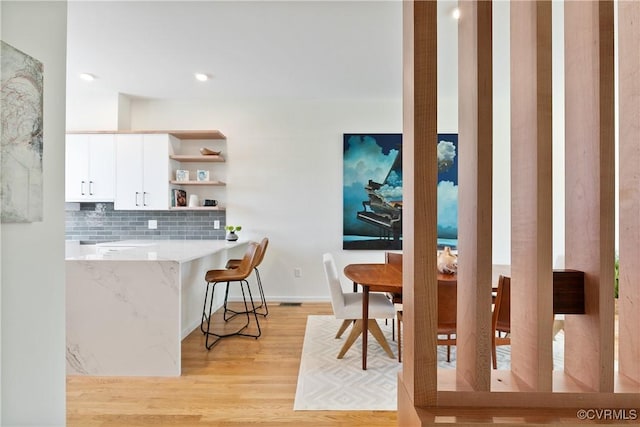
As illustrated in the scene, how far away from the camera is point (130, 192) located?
3.91m

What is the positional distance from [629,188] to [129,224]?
15.6ft

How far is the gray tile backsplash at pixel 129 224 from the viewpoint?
4.16 m

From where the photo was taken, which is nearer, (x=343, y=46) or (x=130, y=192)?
(x=343, y=46)

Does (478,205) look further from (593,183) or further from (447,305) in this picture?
(447,305)

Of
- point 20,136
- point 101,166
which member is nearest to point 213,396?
point 20,136

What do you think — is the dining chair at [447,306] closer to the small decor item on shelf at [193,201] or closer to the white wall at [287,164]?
the white wall at [287,164]

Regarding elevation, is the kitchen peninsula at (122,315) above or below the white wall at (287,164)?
below

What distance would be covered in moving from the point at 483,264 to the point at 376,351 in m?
2.23

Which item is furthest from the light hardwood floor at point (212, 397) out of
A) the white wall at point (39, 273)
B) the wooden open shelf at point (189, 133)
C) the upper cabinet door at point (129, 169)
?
the wooden open shelf at point (189, 133)

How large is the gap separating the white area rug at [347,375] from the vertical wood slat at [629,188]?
58.9 inches

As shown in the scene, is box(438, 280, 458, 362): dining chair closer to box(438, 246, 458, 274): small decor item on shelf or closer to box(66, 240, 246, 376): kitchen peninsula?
box(438, 246, 458, 274): small decor item on shelf

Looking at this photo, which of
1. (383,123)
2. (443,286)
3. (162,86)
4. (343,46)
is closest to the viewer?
(443,286)

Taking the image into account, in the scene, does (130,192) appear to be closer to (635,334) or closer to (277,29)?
(277,29)

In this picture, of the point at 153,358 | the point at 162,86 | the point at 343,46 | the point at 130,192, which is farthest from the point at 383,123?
the point at 153,358
